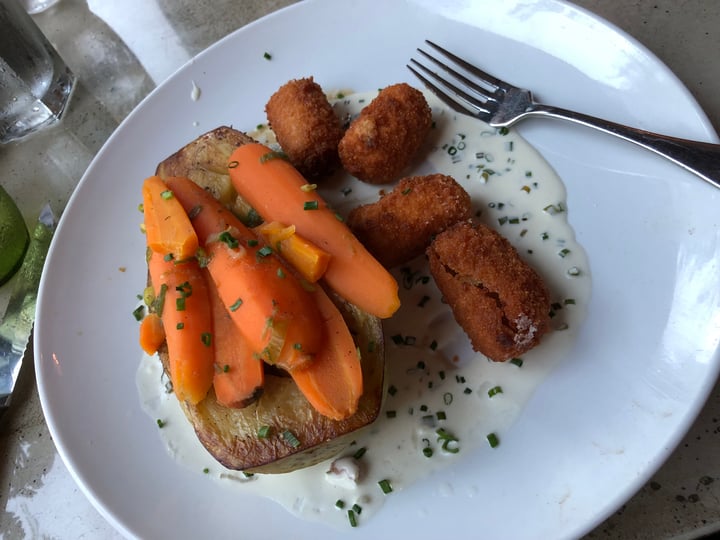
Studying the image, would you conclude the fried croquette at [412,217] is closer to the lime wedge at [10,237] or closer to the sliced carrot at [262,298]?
the sliced carrot at [262,298]

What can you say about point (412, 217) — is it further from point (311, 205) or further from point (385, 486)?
point (385, 486)

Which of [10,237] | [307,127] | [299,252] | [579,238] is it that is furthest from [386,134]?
[10,237]

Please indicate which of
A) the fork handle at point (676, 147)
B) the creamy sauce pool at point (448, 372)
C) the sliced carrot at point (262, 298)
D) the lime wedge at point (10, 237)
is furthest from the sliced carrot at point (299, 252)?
the lime wedge at point (10, 237)

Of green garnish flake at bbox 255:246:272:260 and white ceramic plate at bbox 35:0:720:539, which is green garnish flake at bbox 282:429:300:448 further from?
green garnish flake at bbox 255:246:272:260

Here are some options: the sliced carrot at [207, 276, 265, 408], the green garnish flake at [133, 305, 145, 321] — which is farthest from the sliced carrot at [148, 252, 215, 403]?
the green garnish flake at [133, 305, 145, 321]

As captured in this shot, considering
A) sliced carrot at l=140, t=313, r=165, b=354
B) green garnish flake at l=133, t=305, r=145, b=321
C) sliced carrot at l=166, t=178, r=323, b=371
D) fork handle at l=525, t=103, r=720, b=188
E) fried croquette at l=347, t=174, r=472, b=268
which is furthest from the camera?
green garnish flake at l=133, t=305, r=145, b=321

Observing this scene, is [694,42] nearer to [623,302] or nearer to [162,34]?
[623,302]

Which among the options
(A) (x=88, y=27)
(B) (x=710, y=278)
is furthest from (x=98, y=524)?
(A) (x=88, y=27)
